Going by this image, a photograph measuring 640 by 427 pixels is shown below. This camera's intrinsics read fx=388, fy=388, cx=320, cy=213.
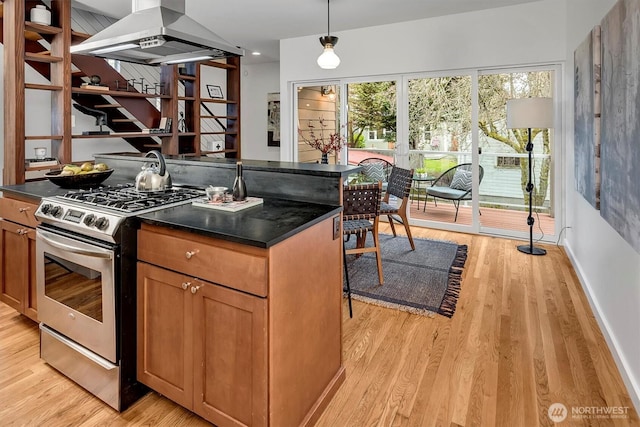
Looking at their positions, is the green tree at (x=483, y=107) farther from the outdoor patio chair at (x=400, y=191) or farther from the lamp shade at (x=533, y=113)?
the outdoor patio chair at (x=400, y=191)

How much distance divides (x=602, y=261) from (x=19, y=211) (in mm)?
3663

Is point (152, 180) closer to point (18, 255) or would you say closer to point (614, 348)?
point (18, 255)

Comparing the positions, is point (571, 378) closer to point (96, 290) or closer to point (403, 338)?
point (403, 338)

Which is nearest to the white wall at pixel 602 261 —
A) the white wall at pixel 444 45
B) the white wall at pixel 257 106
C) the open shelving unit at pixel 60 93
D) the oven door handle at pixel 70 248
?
the white wall at pixel 444 45

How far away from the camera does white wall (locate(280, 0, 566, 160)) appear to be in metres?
4.25

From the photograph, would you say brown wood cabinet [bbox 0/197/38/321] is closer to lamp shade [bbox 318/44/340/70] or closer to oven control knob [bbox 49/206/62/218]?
oven control knob [bbox 49/206/62/218]

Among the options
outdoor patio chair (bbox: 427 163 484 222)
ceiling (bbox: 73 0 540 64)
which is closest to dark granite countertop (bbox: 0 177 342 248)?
ceiling (bbox: 73 0 540 64)

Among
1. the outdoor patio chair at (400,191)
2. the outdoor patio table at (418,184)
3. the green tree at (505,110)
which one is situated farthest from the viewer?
the outdoor patio table at (418,184)

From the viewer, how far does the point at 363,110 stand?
5.61 meters

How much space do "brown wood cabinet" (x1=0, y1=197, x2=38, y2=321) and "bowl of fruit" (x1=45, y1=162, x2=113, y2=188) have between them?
215 millimetres

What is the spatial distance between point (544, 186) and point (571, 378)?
3.09 meters

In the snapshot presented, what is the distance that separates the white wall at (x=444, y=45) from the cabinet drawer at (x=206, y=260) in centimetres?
431

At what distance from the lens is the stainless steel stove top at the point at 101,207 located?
168 centimetres

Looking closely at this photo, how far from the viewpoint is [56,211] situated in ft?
6.25
